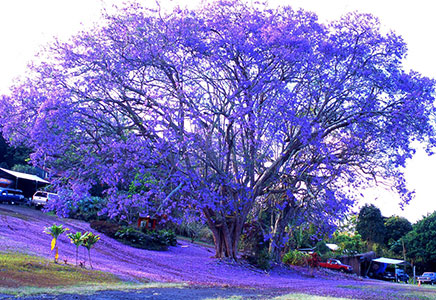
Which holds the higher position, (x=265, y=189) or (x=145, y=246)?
(x=265, y=189)

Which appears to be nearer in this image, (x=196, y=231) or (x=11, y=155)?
(x=196, y=231)

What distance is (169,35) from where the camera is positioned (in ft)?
46.0

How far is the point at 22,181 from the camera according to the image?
3834 centimetres

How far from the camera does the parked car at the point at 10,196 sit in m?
31.3

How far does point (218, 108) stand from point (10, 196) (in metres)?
22.9

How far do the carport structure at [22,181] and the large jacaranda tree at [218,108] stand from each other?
67.4 ft

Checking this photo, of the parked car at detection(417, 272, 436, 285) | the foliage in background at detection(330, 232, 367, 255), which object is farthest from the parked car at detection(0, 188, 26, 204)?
the parked car at detection(417, 272, 436, 285)

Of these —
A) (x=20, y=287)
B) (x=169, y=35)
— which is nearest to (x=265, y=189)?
(x=169, y=35)

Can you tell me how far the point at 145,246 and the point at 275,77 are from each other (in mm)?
10924

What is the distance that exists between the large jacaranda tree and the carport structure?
67.4ft

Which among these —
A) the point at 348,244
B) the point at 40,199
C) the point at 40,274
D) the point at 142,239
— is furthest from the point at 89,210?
the point at 40,274

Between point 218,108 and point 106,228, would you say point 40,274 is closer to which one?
point 218,108

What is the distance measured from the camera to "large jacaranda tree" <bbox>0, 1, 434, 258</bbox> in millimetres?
13461

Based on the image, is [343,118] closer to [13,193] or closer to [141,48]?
[141,48]
